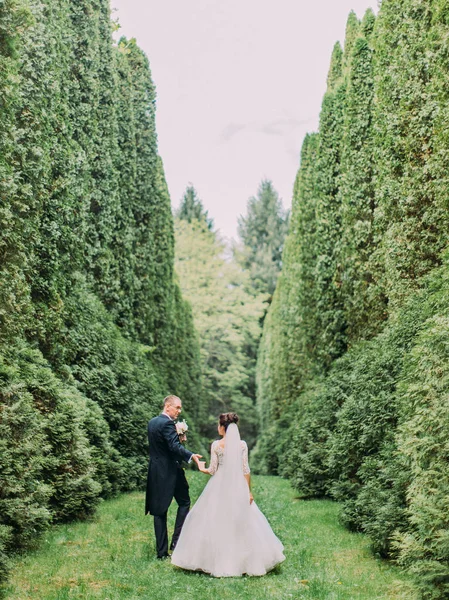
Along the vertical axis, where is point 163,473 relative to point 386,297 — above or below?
below

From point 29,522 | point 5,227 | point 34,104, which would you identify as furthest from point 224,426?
point 34,104

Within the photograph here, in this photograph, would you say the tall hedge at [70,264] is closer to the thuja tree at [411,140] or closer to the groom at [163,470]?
the groom at [163,470]

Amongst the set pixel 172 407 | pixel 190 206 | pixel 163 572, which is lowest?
pixel 163 572

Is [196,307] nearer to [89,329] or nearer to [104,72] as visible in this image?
[104,72]

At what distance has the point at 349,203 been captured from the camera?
574 inches

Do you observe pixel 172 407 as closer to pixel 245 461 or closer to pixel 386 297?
pixel 245 461

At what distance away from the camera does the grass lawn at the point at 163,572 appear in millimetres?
6105

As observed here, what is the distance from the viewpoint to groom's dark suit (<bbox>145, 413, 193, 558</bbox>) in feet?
25.0

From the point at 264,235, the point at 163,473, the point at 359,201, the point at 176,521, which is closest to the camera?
the point at 163,473

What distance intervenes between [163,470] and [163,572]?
3.84 feet

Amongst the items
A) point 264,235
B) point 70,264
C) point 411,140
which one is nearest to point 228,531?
point 70,264

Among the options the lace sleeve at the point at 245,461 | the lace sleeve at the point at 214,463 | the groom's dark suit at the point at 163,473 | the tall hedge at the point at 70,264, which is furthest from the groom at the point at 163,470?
the tall hedge at the point at 70,264

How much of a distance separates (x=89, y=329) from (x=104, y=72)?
721cm

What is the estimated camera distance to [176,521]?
789cm
